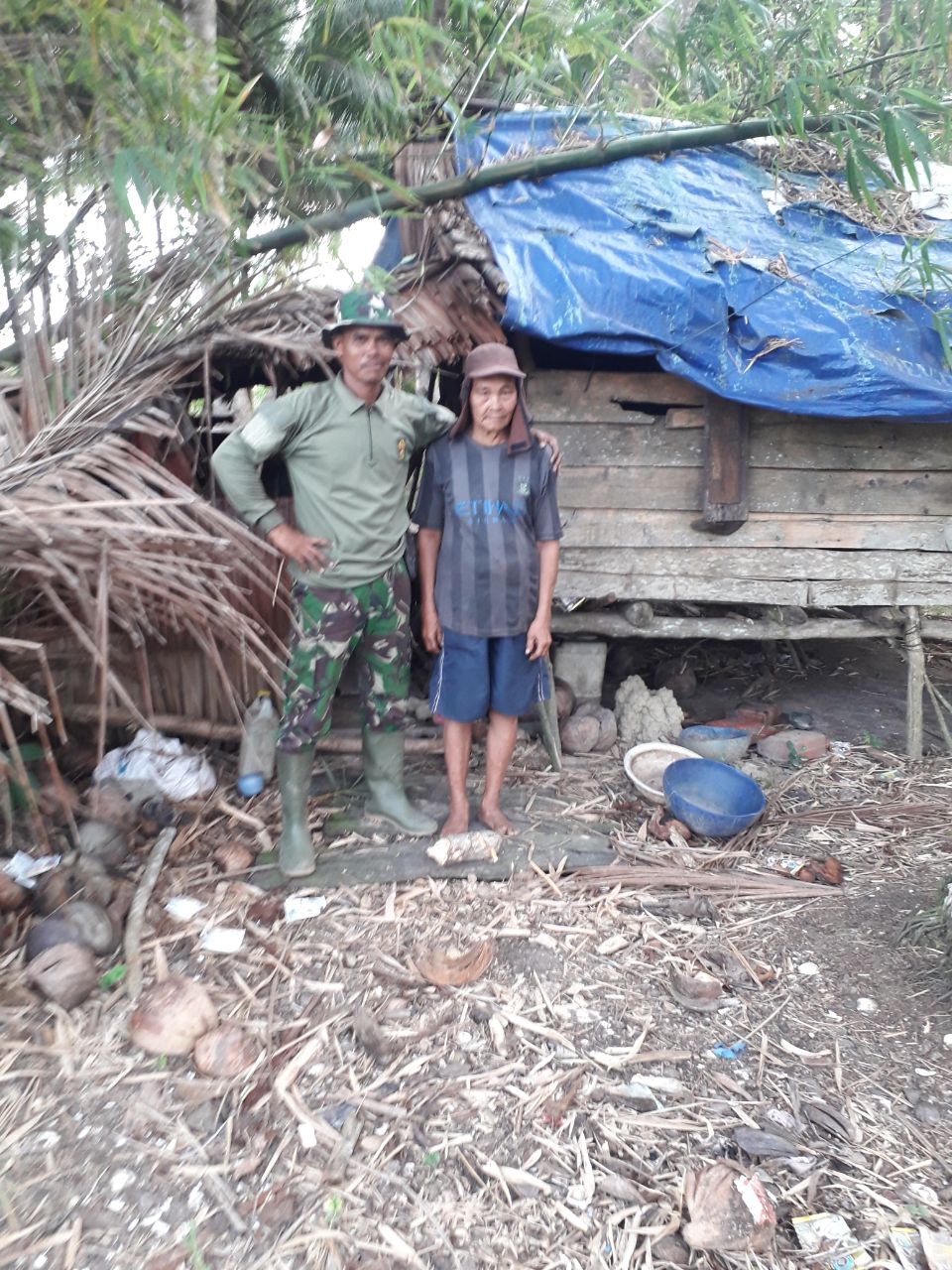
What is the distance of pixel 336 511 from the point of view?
129 inches

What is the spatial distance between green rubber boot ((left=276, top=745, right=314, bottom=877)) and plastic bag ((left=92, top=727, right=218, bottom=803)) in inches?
30.2

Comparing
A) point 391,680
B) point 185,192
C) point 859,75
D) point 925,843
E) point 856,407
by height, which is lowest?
point 925,843

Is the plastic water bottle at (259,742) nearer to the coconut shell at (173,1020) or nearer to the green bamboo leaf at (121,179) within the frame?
the coconut shell at (173,1020)

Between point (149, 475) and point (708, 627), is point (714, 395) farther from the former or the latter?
point (149, 475)

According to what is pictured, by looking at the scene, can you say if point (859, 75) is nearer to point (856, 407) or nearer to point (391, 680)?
point (856, 407)

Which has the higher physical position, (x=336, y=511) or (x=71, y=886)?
(x=336, y=511)

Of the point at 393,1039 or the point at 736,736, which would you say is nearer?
the point at 393,1039

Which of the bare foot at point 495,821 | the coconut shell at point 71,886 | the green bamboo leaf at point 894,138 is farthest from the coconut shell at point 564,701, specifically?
the green bamboo leaf at point 894,138

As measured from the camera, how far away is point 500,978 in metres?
2.91

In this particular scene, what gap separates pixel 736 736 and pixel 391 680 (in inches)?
83.7

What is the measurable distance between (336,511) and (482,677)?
2.96ft

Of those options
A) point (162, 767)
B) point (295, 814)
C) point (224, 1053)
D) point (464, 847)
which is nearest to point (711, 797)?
point (464, 847)

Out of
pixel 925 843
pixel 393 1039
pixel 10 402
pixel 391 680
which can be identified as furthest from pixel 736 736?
pixel 10 402

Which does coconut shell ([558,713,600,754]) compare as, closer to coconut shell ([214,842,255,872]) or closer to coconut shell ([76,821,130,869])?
coconut shell ([214,842,255,872])
